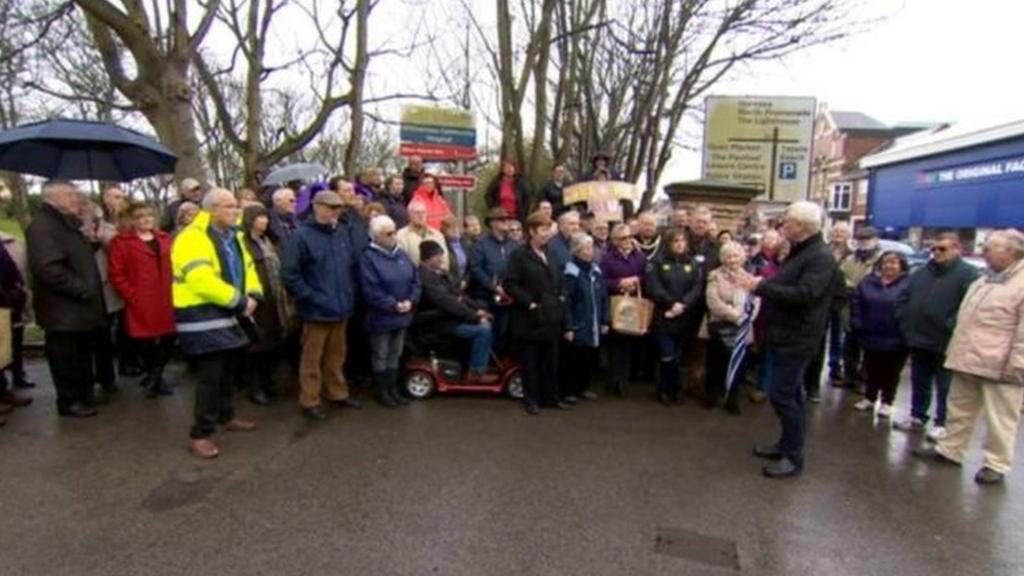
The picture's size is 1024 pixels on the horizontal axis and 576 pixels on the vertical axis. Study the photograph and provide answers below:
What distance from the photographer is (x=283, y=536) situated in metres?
3.71

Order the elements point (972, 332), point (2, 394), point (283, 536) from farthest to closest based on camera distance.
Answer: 1. point (2, 394)
2. point (972, 332)
3. point (283, 536)

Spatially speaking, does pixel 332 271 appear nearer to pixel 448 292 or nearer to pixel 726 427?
pixel 448 292

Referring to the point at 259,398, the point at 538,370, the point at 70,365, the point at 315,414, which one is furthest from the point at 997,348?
the point at 70,365

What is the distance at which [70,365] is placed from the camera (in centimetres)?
560

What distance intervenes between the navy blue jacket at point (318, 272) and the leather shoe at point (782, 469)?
3510mm

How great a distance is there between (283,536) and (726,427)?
3862 millimetres

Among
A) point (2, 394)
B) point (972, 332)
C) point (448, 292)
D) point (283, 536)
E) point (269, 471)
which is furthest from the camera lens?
point (448, 292)

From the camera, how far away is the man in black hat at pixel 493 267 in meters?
6.73

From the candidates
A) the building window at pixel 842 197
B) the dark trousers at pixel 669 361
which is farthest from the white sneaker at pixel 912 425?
the building window at pixel 842 197

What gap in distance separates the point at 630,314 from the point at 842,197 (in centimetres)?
5391

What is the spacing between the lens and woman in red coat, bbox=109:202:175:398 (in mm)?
5887

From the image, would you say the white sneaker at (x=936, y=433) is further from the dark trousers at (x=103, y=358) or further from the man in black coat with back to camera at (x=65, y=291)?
the dark trousers at (x=103, y=358)

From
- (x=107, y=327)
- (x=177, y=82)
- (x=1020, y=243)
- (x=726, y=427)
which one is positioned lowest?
(x=726, y=427)

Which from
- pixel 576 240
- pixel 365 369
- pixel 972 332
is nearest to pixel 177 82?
pixel 365 369
